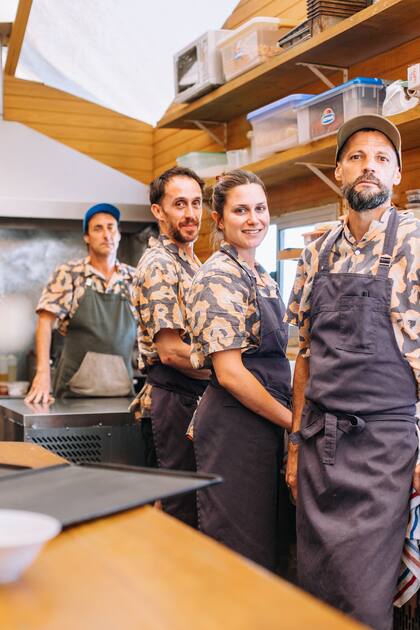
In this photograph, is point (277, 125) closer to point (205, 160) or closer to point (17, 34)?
point (205, 160)

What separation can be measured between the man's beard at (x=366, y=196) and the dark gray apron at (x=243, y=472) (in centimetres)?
44

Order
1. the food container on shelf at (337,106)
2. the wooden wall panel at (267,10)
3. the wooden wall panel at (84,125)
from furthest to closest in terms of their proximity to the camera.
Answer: the wooden wall panel at (84,125), the wooden wall panel at (267,10), the food container on shelf at (337,106)

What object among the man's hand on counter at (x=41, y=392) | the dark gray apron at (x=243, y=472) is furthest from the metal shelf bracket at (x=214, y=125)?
the dark gray apron at (x=243, y=472)

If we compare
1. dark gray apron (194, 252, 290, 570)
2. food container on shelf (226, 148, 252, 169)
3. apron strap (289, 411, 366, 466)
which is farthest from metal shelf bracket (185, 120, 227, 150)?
apron strap (289, 411, 366, 466)

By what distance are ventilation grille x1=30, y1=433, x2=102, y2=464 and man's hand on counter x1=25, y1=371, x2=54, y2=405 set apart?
35 cm

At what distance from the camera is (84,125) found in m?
5.59

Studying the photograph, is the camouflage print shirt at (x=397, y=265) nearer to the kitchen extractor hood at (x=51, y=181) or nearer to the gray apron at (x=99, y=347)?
the gray apron at (x=99, y=347)

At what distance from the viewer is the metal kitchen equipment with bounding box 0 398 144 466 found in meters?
3.13

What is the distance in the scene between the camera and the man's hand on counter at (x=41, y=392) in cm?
351

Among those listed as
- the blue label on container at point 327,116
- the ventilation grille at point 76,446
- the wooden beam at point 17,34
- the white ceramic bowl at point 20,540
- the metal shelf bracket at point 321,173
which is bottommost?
the ventilation grille at point 76,446

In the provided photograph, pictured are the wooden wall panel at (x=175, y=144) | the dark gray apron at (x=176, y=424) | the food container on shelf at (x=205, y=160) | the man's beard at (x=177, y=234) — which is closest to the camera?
the dark gray apron at (x=176, y=424)

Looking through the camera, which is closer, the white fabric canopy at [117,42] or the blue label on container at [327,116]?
Answer: the blue label on container at [327,116]

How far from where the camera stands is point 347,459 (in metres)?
1.96

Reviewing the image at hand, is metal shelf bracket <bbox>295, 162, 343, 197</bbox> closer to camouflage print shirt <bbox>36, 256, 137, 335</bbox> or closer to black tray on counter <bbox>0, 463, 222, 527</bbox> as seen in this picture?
camouflage print shirt <bbox>36, 256, 137, 335</bbox>
